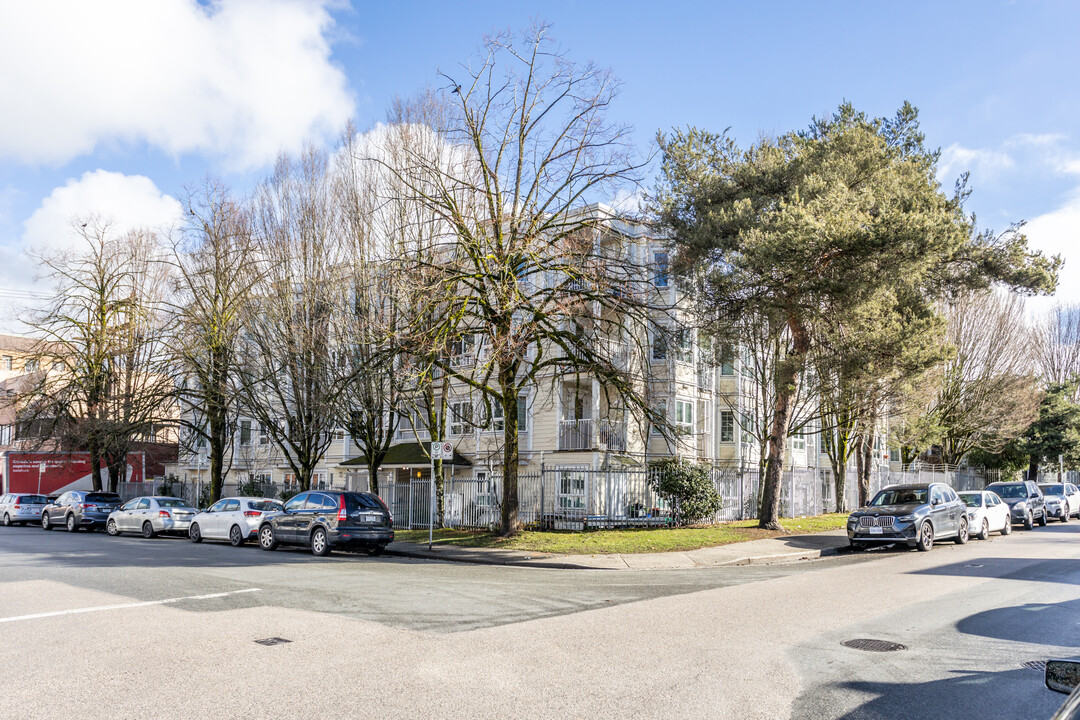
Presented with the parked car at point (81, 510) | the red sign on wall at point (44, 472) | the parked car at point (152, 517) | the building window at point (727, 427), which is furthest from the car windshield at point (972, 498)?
the red sign on wall at point (44, 472)

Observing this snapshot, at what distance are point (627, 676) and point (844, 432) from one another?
31.4m

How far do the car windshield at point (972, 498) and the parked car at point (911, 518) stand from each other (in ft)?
7.51

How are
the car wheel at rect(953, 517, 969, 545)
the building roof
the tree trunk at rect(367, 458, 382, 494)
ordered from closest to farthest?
the car wheel at rect(953, 517, 969, 545), the tree trunk at rect(367, 458, 382, 494), the building roof

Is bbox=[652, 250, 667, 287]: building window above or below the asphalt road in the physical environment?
above

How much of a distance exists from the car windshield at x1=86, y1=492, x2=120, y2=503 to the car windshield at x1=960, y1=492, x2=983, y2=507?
1267 inches

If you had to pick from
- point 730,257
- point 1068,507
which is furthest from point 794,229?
point 1068,507

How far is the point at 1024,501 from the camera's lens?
2931 centimetres

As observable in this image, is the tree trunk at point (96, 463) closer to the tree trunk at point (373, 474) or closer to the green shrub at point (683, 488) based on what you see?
the tree trunk at point (373, 474)

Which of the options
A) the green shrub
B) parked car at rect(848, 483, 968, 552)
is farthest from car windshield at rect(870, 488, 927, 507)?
the green shrub

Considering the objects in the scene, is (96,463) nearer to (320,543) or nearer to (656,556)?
(320,543)

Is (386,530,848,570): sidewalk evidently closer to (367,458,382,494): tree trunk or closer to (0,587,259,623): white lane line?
(367,458,382,494): tree trunk

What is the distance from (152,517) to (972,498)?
27.8 meters

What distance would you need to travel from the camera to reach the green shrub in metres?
25.8

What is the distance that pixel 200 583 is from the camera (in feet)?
43.3
